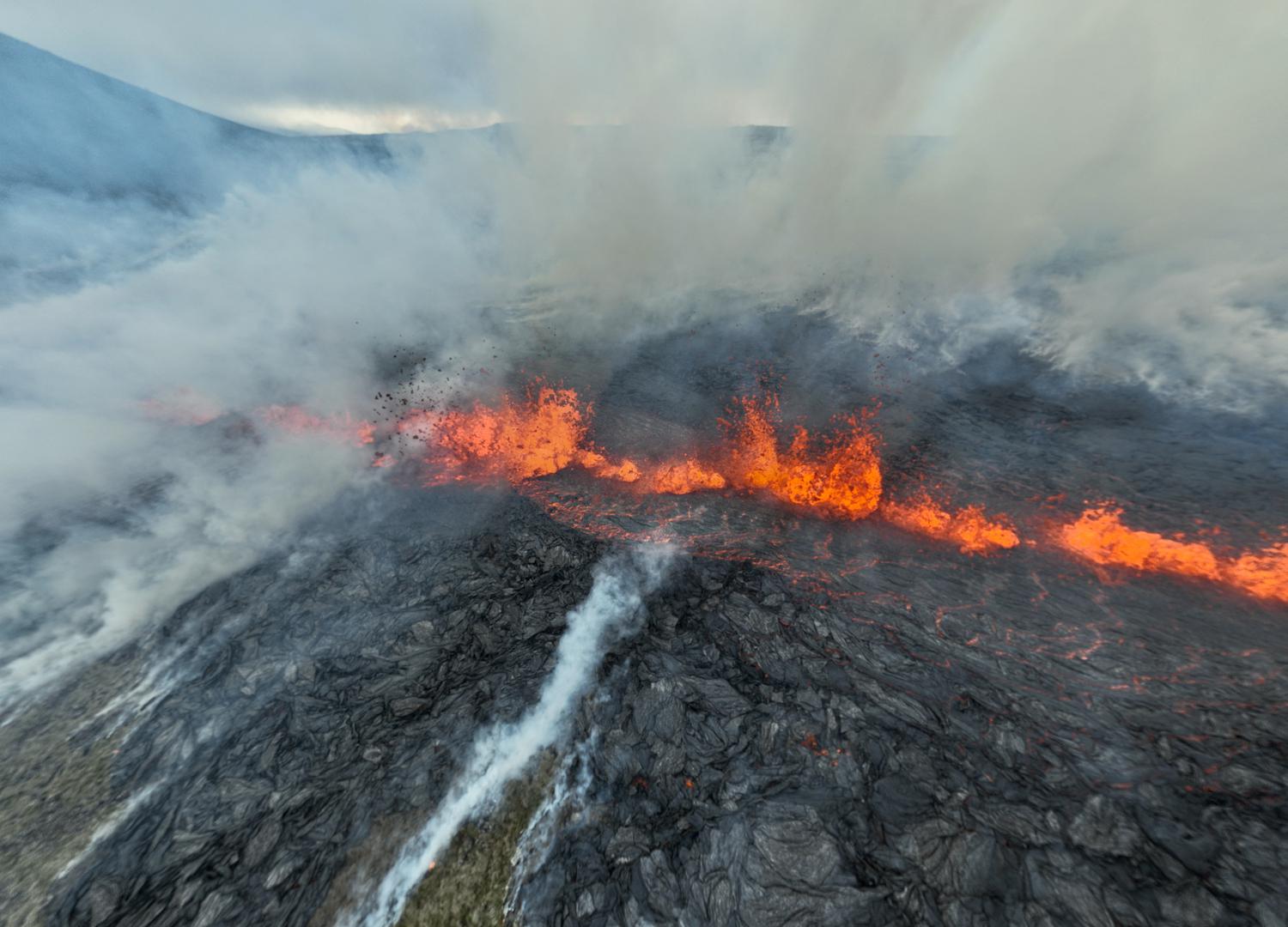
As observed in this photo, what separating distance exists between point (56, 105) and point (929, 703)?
126 metres

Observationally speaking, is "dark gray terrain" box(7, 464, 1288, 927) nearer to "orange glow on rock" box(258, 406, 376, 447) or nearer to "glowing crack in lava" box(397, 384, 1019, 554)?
"glowing crack in lava" box(397, 384, 1019, 554)

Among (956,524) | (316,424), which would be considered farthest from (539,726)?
(316,424)

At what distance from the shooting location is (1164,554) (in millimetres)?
17219

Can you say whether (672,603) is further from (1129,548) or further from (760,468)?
(1129,548)

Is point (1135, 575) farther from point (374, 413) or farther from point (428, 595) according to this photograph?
point (374, 413)

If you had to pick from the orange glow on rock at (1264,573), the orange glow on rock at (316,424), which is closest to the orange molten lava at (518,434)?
the orange glow on rock at (316,424)

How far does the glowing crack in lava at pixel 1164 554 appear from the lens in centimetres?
1587

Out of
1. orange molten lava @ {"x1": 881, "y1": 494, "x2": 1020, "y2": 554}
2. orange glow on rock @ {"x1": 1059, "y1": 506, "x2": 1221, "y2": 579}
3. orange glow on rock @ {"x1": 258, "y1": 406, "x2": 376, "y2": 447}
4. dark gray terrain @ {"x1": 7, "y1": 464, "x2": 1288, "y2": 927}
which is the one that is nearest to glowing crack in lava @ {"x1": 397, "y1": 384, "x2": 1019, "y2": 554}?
orange molten lava @ {"x1": 881, "y1": 494, "x2": 1020, "y2": 554}

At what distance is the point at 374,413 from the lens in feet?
94.0

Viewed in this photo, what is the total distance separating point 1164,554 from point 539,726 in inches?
910

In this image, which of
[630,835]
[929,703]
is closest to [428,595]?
[630,835]

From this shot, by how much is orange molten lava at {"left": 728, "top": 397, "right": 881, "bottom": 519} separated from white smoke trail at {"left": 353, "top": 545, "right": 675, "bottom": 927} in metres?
6.80

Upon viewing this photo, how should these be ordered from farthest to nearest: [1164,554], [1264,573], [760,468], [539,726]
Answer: [760,468] → [1164,554] → [1264,573] → [539,726]

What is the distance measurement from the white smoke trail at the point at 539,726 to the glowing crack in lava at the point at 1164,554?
53.1ft
